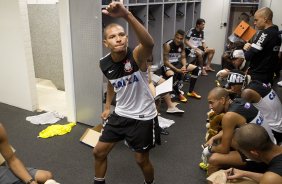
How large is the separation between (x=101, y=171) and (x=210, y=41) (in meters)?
5.09

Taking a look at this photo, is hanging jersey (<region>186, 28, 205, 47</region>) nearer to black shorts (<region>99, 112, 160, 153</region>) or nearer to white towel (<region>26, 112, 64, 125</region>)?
white towel (<region>26, 112, 64, 125</region>)

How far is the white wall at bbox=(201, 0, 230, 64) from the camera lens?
6008mm

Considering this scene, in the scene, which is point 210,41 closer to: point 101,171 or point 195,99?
point 195,99

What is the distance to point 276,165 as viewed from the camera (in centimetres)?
136

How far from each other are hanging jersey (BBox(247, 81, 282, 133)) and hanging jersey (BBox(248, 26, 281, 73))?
783mm

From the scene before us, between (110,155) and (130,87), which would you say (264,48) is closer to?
(130,87)

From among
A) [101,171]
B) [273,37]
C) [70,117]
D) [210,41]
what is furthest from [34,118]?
[210,41]

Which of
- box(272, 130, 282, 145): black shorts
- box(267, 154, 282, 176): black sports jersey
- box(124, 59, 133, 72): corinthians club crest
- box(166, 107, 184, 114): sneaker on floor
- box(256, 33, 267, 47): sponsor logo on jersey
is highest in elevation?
box(256, 33, 267, 47): sponsor logo on jersey

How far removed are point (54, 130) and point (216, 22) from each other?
4.60 meters

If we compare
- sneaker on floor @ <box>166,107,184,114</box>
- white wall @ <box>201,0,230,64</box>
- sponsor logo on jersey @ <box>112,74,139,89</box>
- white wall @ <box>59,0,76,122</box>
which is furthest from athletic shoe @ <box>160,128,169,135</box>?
white wall @ <box>201,0,230,64</box>

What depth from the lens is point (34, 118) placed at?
133 inches

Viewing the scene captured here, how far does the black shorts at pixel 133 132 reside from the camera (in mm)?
1881

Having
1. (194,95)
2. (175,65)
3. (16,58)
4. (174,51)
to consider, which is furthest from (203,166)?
(16,58)

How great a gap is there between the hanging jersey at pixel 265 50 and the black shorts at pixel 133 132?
159 centimetres
